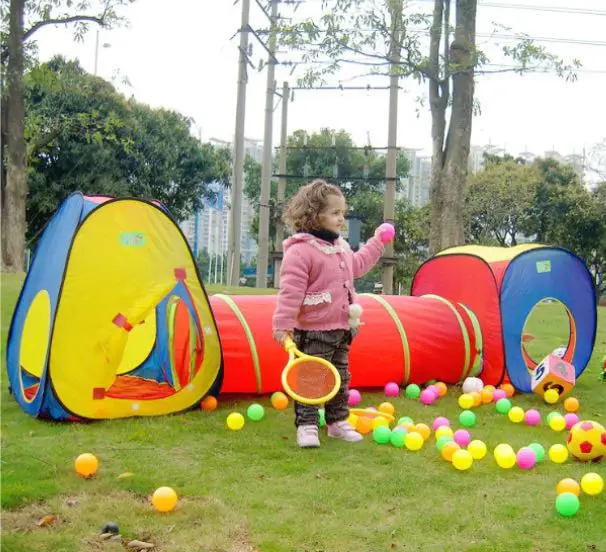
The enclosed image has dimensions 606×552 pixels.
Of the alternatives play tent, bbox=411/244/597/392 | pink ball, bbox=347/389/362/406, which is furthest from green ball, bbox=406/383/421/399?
play tent, bbox=411/244/597/392

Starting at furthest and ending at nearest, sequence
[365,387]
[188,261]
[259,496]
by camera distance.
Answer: [365,387] < [188,261] < [259,496]

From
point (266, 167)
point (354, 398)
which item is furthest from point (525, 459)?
point (266, 167)

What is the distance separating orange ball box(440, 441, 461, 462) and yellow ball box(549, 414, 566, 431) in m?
1.13

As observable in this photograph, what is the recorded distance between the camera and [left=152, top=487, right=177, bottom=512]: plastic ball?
3105mm

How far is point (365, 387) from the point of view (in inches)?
233

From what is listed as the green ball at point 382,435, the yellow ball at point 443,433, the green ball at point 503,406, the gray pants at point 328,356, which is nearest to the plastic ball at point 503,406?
the green ball at point 503,406

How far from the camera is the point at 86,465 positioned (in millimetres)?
3543

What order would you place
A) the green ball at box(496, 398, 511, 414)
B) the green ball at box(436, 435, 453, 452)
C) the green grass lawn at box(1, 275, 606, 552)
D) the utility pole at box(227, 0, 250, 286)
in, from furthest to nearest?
1. the utility pole at box(227, 0, 250, 286)
2. the green ball at box(496, 398, 511, 414)
3. the green ball at box(436, 435, 453, 452)
4. the green grass lawn at box(1, 275, 606, 552)

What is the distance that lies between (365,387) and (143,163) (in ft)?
64.3

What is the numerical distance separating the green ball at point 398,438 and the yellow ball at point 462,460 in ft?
1.55

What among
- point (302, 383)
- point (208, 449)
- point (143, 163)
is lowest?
point (208, 449)

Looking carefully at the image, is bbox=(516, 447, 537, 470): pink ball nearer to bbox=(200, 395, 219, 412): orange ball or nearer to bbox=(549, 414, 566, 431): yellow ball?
bbox=(549, 414, 566, 431): yellow ball

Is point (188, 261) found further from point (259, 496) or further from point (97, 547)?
point (97, 547)

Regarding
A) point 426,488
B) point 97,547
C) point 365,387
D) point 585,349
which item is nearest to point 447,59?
point 585,349
